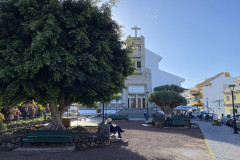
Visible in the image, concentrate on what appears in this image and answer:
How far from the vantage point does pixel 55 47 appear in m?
7.38

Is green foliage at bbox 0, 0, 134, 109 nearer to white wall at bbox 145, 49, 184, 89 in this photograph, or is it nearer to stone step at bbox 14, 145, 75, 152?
stone step at bbox 14, 145, 75, 152

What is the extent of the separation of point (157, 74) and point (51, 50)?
39.5 meters

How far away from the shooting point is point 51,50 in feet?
23.7

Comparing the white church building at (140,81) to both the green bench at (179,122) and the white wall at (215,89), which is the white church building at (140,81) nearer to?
the white wall at (215,89)

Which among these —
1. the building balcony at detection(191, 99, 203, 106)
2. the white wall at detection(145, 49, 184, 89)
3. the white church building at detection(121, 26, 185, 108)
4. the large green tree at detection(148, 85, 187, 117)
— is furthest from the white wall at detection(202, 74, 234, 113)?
the large green tree at detection(148, 85, 187, 117)

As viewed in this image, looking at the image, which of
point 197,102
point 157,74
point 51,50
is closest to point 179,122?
point 51,50

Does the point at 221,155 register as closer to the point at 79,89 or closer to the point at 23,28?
the point at 79,89

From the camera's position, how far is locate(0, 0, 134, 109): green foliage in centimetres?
700

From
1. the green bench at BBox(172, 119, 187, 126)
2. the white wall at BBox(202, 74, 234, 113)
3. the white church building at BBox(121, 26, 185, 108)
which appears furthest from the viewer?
the white wall at BBox(202, 74, 234, 113)

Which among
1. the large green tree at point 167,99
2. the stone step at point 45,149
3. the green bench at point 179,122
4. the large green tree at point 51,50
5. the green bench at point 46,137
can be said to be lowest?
the green bench at point 179,122

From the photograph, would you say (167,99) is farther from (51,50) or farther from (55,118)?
(51,50)

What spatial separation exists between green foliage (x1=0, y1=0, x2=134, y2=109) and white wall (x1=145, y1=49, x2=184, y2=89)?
1388 inches

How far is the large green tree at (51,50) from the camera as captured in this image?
701cm

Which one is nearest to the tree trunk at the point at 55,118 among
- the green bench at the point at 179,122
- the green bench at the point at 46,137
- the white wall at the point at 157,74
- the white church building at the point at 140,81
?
the green bench at the point at 46,137
